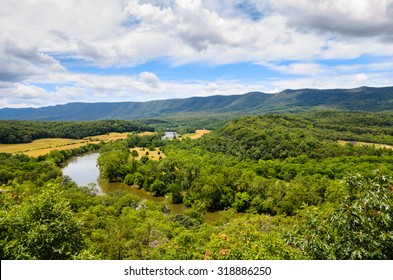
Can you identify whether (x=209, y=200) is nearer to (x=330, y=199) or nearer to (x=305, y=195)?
(x=305, y=195)

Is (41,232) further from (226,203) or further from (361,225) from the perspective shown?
(226,203)


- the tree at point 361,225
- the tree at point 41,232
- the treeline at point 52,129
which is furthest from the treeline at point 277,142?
the treeline at point 52,129

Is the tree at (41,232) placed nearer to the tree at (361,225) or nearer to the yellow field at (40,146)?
the tree at (361,225)

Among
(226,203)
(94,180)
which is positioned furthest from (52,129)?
(226,203)

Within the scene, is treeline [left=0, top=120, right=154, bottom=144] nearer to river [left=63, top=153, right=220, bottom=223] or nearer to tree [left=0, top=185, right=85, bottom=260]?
river [left=63, top=153, right=220, bottom=223]

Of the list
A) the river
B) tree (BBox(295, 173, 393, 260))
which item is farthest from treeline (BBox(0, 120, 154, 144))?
tree (BBox(295, 173, 393, 260))
